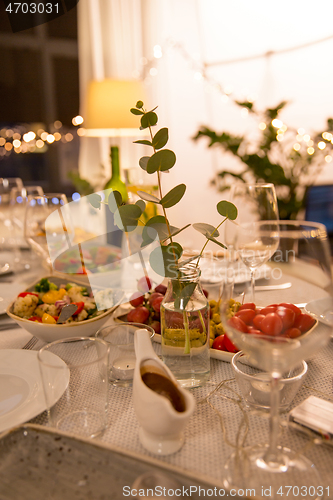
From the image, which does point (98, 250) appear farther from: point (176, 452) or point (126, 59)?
point (126, 59)

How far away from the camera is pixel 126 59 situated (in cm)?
374

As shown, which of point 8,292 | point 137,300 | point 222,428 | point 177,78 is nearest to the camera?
point 222,428

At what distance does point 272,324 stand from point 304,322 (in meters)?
0.04

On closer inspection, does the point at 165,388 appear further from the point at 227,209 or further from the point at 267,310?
the point at 227,209

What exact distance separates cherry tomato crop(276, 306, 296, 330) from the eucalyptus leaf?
0.31m

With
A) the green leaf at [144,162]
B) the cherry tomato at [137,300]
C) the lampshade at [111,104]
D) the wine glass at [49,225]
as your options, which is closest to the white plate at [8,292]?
the wine glass at [49,225]

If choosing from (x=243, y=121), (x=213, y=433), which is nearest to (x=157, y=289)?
(x=213, y=433)

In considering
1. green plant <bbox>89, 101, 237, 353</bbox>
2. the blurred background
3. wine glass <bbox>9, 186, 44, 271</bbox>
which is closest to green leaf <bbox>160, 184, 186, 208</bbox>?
green plant <bbox>89, 101, 237, 353</bbox>

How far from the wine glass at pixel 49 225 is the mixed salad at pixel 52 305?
0.24m

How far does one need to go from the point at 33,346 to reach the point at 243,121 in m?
3.33

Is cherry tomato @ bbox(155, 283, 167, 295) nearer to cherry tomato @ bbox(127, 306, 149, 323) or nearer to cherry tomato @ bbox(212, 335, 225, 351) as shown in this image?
cherry tomato @ bbox(127, 306, 149, 323)

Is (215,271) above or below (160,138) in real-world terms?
below

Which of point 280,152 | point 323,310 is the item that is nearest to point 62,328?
point 323,310

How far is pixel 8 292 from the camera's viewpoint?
1.09 metres
